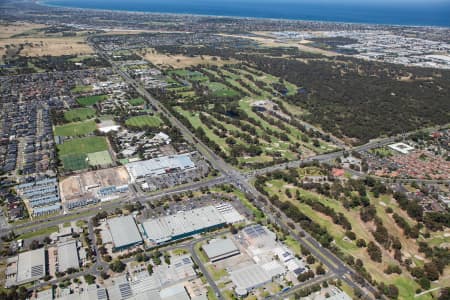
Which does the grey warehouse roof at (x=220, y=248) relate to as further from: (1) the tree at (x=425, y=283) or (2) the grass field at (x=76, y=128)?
(2) the grass field at (x=76, y=128)

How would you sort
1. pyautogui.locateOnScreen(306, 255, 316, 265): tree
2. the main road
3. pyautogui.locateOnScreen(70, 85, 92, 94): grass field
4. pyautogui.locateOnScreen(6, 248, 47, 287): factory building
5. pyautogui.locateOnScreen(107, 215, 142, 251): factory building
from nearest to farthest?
1. pyautogui.locateOnScreen(6, 248, 47, 287): factory building
2. the main road
3. pyautogui.locateOnScreen(306, 255, 316, 265): tree
4. pyautogui.locateOnScreen(107, 215, 142, 251): factory building
5. pyautogui.locateOnScreen(70, 85, 92, 94): grass field

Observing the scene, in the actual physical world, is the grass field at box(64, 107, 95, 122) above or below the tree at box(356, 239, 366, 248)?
above

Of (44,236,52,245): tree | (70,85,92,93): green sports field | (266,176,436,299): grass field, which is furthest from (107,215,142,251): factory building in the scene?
(70,85,92,93): green sports field

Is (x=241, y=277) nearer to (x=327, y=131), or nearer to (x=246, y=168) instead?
(x=246, y=168)

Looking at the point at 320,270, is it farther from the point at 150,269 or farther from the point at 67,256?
the point at 67,256

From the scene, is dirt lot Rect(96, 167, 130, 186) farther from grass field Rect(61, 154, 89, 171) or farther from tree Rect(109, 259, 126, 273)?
tree Rect(109, 259, 126, 273)

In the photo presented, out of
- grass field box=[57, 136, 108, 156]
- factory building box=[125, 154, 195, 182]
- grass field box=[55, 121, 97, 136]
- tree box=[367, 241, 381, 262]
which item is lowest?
tree box=[367, 241, 381, 262]

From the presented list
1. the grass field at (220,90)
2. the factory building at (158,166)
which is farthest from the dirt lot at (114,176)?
the grass field at (220,90)
